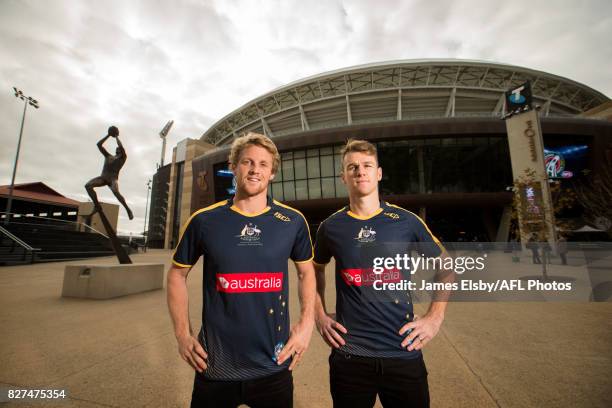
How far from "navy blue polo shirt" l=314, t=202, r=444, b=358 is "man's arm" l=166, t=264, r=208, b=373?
0.98 meters

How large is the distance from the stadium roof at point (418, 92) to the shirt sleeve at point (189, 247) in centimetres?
3618

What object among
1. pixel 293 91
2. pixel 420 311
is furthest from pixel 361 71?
pixel 420 311

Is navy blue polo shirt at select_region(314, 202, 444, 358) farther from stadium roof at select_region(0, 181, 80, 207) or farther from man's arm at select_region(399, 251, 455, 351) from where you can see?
stadium roof at select_region(0, 181, 80, 207)

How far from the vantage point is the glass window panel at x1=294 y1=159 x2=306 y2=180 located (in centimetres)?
3231

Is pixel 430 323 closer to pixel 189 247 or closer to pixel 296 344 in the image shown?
pixel 296 344

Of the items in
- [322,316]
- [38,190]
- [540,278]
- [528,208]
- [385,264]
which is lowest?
[540,278]

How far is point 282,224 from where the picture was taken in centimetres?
203

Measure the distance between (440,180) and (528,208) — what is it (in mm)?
17720

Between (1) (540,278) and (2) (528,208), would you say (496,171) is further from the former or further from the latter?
(1) (540,278)

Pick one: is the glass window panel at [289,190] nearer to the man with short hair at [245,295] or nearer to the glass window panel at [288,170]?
the glass window panel at [288,170]

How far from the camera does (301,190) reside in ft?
108

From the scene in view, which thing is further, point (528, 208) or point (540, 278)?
point (528, 208)

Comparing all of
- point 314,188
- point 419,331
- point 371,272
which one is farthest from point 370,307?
point 314,188

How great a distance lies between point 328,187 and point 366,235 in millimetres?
29577
